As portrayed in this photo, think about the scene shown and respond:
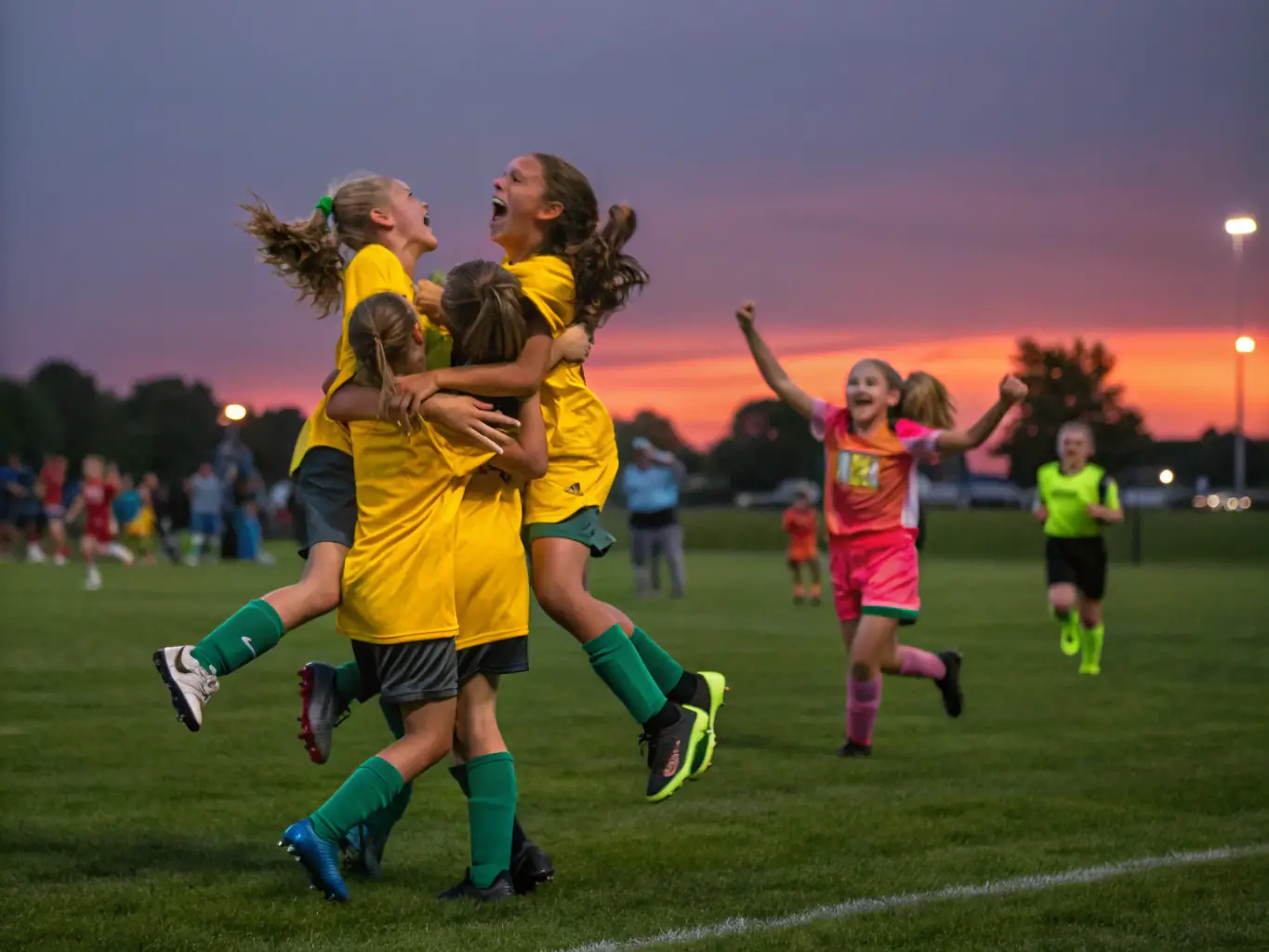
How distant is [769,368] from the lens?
8547 mm

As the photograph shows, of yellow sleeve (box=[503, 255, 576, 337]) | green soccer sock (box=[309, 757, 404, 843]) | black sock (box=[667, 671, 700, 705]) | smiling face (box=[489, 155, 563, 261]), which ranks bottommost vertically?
green soccer sock (box=[309, 757, 404, 843])

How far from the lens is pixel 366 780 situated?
5.14 meters

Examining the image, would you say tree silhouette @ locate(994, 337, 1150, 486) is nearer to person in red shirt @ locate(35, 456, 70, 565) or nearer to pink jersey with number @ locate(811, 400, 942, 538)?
person in red shirt @ locate(35, 456, 70, 565)

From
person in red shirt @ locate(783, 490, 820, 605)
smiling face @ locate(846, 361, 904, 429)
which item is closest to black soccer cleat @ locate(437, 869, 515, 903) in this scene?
smiling face @ locate(846, 361, 904, 429)

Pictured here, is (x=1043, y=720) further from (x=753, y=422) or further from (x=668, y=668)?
(x=753, y=422)

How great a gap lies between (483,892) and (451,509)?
3.83ft

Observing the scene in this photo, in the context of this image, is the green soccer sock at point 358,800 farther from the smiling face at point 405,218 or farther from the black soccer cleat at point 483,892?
the smiling face at point 405,218

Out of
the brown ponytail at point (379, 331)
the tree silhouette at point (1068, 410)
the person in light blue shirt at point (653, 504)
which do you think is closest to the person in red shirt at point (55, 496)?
the person in light blue shirt at point (653, 504)

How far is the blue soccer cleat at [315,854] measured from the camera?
502 centimetres

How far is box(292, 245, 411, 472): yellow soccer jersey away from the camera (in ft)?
17.9

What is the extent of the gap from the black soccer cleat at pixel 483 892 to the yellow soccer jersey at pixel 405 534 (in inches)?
31.7

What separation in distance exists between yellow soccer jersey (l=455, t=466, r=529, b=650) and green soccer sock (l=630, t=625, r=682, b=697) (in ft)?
3.13

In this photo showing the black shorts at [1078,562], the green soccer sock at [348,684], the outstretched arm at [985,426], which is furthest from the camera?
the black shorts at [1078,562]

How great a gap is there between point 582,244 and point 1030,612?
16211 mm
